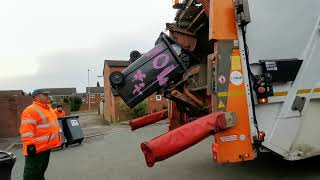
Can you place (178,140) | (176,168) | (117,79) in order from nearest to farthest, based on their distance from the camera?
(178,140) → (117,79) → (176,168)

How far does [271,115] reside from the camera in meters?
4.60

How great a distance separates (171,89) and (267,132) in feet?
5.15

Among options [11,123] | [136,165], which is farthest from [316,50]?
[11,123]

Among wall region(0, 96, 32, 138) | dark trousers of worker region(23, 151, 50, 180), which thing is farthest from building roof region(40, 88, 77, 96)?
dark trousers of worker region(23, 151, 50, 180)

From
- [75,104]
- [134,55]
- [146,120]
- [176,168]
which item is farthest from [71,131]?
[75,104]

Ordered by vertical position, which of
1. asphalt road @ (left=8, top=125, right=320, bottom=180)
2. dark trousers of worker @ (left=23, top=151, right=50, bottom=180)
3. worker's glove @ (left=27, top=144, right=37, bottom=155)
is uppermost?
worker's glove @ (left=27, top=144, right=37, bottom=155)

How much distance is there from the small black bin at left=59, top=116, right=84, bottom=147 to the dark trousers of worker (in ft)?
22.6

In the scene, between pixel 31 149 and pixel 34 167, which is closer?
pixel 31 149

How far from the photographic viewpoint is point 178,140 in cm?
400

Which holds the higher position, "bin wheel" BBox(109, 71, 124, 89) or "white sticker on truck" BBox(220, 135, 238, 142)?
"bin wheel" BBox(109, 71, 124, 89)

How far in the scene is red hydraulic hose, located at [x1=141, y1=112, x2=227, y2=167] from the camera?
3930mm

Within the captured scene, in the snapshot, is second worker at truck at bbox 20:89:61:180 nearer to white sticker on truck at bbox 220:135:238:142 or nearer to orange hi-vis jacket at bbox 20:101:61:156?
orange hi-vis jacket at bbox 20:101:61:156

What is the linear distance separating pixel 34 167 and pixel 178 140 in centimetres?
223

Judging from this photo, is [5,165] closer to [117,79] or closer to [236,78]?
[117,79]
